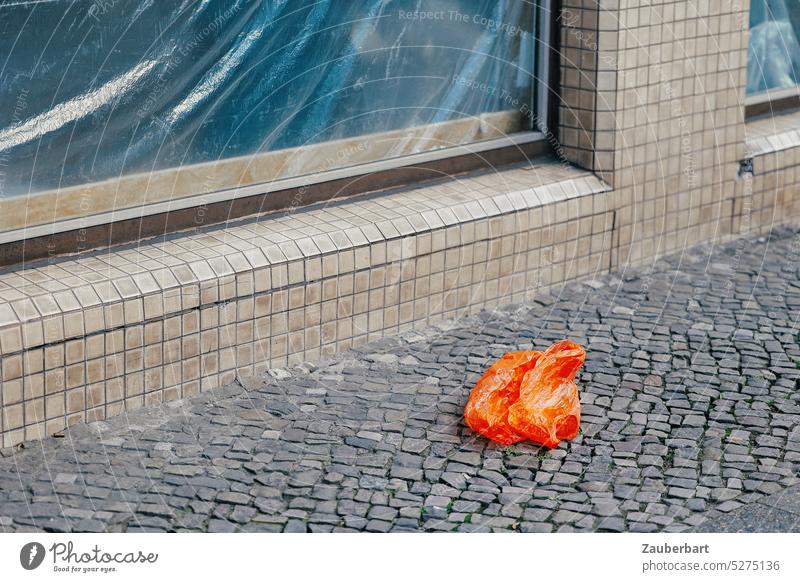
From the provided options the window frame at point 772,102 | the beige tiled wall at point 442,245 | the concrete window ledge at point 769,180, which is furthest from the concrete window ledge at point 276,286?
the window frame at point 772,102

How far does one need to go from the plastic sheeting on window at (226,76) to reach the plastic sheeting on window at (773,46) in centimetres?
184

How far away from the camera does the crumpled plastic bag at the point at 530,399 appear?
4.88 meters

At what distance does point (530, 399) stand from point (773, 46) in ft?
13.1

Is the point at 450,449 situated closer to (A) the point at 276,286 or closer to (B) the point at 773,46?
(A) the point at 276,286

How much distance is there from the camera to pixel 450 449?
16.0 ft

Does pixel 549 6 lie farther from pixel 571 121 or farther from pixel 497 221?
pixel 497 221

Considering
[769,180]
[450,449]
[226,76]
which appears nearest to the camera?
[450,449]

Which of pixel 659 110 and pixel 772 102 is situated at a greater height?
Answer: pixel 659 110

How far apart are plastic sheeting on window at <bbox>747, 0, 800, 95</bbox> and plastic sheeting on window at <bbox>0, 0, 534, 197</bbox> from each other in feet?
6.03

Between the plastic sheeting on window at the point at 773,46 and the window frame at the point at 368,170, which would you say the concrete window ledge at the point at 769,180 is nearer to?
the plastic sheeting on window at the point at 773,46

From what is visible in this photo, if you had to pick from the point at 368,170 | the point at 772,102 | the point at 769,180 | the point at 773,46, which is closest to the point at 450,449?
the point at 368,170

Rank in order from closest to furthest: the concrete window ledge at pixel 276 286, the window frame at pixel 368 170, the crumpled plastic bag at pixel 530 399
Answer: the concrete window ledge at pixel 276 286
the crumpled plastic bag at pixel 530 399
the window frame at pixel 368 170

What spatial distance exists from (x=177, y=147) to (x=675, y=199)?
293cm

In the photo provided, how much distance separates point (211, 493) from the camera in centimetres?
447
